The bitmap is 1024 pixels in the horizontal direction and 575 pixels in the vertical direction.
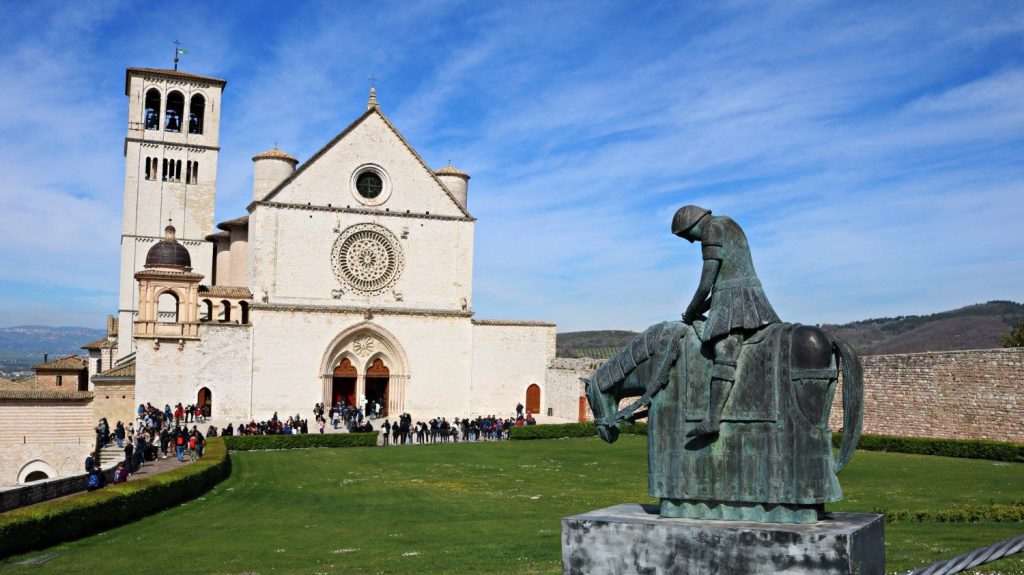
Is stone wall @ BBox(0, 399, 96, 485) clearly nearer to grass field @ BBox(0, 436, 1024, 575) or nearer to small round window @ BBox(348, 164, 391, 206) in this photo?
grass field @ BBox(0, 436, 1024, 575)

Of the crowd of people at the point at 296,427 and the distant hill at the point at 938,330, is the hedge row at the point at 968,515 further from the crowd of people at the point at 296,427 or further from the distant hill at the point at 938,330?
the distant hill at the point at 938,330

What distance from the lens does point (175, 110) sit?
6162 cm

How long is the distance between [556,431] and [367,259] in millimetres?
13819

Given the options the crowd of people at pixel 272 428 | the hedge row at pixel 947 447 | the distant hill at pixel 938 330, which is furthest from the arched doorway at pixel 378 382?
the distant hill at pixel 938 330

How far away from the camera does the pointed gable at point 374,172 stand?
47119 millimetres

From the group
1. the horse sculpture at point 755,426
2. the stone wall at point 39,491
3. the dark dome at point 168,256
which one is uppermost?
the dark dome at point 168,256

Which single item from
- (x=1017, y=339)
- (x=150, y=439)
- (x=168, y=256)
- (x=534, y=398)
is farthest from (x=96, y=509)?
(x=1017, y=339)

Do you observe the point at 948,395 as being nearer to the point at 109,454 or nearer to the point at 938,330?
the point at 109,454

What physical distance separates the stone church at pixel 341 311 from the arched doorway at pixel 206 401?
80mm

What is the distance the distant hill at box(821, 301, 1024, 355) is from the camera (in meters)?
114

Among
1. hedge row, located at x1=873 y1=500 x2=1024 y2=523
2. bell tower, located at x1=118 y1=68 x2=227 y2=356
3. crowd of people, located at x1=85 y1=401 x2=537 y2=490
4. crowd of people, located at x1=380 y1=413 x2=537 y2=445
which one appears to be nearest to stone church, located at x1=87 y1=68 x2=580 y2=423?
crowd of people, located at x1=85 y1=401 x2=537 y2=490

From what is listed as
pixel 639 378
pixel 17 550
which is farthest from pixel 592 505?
pixel 639 378

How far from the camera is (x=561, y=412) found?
50.0m

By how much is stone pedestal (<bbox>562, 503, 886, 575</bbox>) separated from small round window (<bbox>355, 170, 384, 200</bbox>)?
42.9 metres
